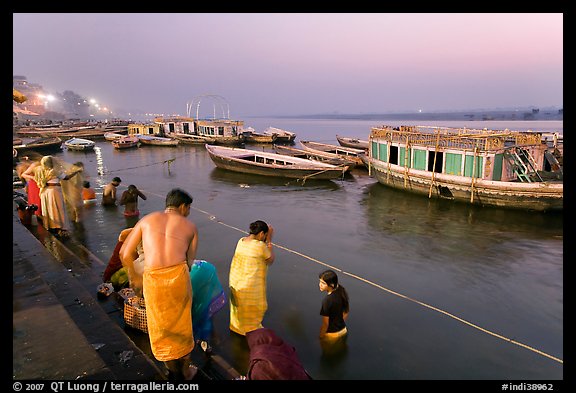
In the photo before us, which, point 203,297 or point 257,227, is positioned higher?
point 257,227

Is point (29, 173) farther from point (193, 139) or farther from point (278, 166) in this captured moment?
point (193, 139)

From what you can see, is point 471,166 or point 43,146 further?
point 43,146

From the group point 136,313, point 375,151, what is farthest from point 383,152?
point 136,313

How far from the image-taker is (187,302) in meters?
3.71

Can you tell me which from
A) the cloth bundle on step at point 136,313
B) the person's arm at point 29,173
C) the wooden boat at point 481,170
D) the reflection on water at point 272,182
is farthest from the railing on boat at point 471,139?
the person's arm at point 29,173

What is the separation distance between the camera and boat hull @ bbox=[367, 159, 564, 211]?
16031 millimetres

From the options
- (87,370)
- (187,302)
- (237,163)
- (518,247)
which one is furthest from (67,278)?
(237,163)

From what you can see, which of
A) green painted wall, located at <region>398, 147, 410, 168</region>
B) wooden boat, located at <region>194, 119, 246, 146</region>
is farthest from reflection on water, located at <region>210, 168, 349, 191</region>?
wooden boat, located at <region>194, 119, 246, 146</region>

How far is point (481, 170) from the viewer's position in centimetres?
1731

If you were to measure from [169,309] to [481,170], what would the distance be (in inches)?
700

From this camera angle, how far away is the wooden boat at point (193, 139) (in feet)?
160

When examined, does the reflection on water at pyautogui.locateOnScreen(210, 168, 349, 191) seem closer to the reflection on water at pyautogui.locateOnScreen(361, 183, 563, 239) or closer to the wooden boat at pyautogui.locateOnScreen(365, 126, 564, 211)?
the reflection on water at pyautogui.locateOnScreen(361, 183, 563, 239)

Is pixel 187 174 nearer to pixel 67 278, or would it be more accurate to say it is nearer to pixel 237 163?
pixel 237 163
